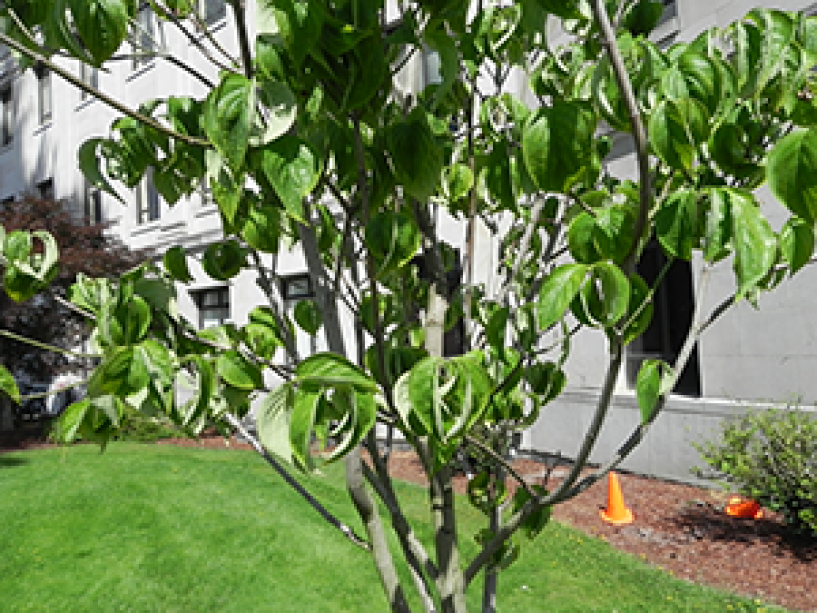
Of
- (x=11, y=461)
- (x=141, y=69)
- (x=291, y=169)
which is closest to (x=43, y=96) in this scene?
(x=141, y=69)

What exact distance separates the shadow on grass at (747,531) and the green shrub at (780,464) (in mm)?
182

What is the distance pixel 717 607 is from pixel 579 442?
15.3 ft

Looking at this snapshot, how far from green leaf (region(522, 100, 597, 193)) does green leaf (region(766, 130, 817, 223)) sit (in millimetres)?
286

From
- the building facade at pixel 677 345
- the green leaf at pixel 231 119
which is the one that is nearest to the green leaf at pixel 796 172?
the green leaf at pixel 231 119

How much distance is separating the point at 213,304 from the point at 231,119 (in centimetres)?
1657

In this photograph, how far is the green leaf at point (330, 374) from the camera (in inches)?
40.8

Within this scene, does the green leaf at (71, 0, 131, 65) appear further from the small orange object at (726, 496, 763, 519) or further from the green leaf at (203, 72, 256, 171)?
the small orange object at (726, 496, 763, 519)

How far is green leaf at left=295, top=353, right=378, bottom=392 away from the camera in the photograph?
3.40 ft

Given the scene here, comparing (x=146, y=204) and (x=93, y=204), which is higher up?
(x=93, y=204)

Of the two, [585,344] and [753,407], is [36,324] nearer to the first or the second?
[585,344]

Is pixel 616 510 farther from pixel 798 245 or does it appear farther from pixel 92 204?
pixel 92 204

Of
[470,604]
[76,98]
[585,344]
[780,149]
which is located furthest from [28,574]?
[76,98]

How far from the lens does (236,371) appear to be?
A: 59.7 inches

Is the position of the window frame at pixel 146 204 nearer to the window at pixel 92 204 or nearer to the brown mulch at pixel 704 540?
the window at pixel 92 204
